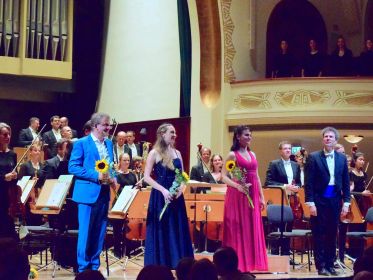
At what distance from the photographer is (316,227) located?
7.42 meters

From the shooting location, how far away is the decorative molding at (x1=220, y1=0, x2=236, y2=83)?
14.2m

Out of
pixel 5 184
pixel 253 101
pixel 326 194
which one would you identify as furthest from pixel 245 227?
pixel 253 101

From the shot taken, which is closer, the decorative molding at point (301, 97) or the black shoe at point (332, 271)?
the black shoe at point (332, 271)

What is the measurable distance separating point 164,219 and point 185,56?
8.05m

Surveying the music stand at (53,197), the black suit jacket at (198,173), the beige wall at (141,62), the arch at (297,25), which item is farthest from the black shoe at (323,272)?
the arch at (297,25)

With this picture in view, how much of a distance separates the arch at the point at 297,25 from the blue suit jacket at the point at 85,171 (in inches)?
354

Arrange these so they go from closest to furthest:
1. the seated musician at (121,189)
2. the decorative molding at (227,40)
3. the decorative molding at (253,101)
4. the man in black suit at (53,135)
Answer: the seated musician at (121,189), the man in black suit at (53,135), the decorative molding at (253,101), the decorative molding at (227,40)

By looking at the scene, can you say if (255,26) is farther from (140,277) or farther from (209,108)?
(140,277)

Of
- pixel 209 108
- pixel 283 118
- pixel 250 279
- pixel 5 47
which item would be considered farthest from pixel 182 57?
pixel 250 279

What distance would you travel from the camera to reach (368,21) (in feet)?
49.1

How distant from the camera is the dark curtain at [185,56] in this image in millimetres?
14555

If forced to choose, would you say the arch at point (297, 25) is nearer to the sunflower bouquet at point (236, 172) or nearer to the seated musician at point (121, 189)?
the seated musician at point (121, 189)

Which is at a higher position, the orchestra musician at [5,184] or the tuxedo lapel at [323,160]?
the tuxedo lapel at [323,160]

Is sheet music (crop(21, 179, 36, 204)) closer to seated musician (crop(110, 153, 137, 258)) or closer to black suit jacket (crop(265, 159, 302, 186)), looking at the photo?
seated musician (crop(110, 153, 137, 258))
